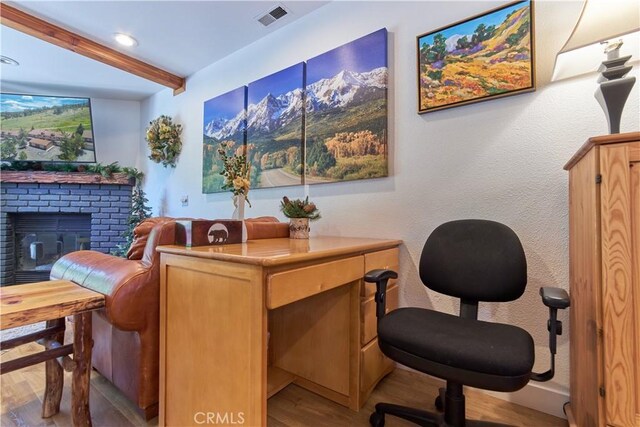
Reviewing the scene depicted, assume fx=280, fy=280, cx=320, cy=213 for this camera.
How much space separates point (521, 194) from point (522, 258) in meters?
0.42

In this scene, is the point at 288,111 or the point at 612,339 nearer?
the point at 612,339

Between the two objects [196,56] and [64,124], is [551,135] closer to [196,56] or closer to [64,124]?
[196,56]

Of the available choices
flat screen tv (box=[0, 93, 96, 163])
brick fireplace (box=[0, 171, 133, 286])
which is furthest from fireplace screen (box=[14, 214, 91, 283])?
flat screen tv (box=[0, 93, 96, 163])

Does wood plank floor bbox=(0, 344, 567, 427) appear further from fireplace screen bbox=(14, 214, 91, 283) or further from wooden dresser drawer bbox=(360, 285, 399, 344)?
fireplace screen bbox=(14, 214, 91, 283)

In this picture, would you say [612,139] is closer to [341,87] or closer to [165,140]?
[341,87]

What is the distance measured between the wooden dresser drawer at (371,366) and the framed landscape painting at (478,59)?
1.48 meters

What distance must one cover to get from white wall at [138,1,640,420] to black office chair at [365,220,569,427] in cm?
29

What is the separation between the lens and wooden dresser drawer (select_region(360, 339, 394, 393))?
145 cm

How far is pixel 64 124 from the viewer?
3.88 m

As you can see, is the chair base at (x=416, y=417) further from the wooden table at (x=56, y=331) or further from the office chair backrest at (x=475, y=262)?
the wooden table at (x=56, y=331)

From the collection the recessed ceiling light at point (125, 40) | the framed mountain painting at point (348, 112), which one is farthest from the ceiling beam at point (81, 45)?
the framed mountain painting at point (348, 112)

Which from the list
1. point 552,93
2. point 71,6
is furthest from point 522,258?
point 71,6

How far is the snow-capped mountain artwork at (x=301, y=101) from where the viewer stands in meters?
2.02

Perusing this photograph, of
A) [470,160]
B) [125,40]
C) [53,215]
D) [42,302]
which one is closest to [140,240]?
[42,302]
